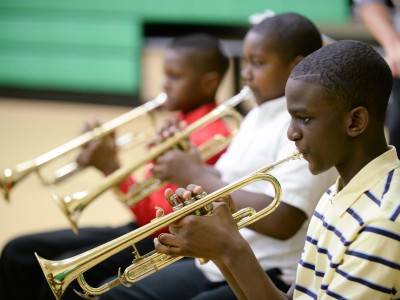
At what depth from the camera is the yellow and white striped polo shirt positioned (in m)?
1.36

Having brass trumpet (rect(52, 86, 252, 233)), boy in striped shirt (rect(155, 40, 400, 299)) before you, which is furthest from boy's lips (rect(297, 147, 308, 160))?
brass trumpet (rect(52, 86, 252, 233))

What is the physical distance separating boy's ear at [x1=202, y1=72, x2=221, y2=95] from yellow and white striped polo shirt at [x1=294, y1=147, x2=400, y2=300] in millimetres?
1248

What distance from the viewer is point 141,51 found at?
18.2 ft

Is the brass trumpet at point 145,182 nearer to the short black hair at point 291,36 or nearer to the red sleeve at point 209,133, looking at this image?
the red sleeve at point 209,133

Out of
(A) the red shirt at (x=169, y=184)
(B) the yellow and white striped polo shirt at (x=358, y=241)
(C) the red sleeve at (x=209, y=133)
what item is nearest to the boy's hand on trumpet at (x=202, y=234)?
(B) the yellow and white striped polo shirt at (x=358, y=241)

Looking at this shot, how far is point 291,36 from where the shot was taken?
6.89 feet

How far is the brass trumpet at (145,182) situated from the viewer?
241 cm

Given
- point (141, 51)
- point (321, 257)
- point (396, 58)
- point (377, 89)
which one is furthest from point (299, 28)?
point (141, 51)

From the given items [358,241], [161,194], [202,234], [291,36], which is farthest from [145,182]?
[358,241]

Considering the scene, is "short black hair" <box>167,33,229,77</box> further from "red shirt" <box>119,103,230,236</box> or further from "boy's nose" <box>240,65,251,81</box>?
"boy's nose" <box>240,65,251,81</box>

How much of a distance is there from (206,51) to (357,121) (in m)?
1.38

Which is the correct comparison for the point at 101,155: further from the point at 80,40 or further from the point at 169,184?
the point at 80,40

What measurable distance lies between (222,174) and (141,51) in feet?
11.3

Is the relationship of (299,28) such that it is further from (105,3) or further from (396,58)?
(105,3)
